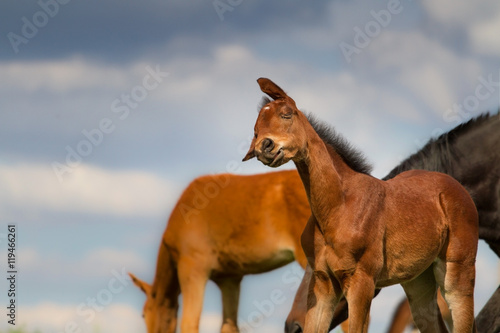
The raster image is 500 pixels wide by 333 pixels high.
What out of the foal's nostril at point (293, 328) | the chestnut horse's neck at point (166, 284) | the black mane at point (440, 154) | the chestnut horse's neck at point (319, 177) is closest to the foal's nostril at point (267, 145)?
the chestnut horse's neck at point (319, 177)

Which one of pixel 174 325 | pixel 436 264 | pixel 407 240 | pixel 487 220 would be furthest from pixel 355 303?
pixel 174 325

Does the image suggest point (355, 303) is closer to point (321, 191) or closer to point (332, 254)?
point (332, 254)

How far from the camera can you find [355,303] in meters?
4.66

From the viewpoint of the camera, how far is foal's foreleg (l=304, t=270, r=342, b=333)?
191 inches

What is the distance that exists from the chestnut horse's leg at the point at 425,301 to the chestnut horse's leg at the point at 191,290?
3865mm

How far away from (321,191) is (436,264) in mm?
1204

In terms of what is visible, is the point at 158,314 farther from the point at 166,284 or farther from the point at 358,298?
the point at 358,298

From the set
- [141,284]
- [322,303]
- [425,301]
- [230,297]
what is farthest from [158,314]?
[322,303]

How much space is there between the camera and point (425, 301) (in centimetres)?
557

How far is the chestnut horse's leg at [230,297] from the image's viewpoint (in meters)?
9.62

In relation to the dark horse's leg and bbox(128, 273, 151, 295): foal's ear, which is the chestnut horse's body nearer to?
bbox(128, 273, 151, 295): foal's ear

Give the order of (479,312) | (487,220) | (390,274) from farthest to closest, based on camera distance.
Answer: (487,220) < (479,312) < (390,274)

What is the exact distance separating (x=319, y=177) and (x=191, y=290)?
15.2 ft

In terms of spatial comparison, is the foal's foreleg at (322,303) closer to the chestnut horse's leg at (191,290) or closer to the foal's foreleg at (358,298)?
the foal's foreleg at (358,298)
